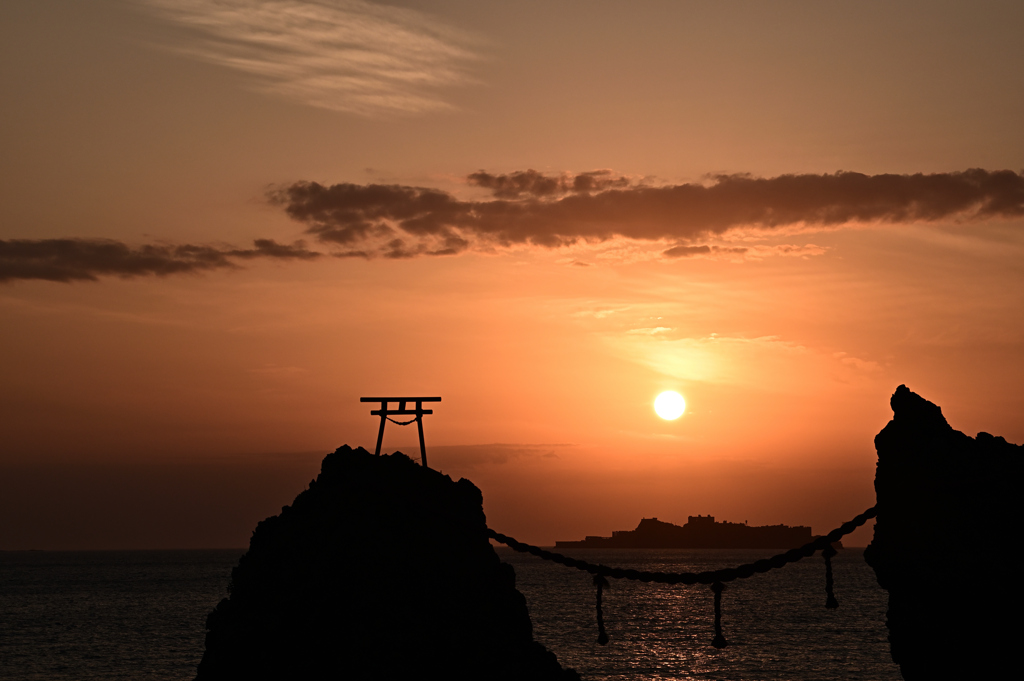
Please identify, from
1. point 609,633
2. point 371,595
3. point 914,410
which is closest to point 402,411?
point 371,595

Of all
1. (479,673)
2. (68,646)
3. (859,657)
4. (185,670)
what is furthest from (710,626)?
(479,673)

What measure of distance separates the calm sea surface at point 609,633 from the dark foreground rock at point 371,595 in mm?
40031

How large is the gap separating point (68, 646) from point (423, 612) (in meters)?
68.0

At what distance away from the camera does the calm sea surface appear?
208 ft

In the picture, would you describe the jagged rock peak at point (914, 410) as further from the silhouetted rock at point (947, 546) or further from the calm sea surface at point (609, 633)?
the calm sea surface at point (609, 633)

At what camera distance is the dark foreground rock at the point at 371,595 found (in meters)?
19.7

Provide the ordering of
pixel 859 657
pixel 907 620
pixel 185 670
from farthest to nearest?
pixel 859 657 < pixel 185 670 < pixel 907 620

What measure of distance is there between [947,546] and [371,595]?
1229 centimetres

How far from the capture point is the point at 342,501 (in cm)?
2186

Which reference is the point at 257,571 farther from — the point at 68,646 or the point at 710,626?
the point at 710,626

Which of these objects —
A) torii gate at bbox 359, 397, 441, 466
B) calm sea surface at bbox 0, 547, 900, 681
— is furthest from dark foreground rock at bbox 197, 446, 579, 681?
calm sea surface at bbox 0, 547, 900, 681

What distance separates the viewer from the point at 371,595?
20.2 metres

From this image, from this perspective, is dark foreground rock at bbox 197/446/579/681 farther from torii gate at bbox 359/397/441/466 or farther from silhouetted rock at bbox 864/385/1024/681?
silhouetted rock at bbox 864/385/1024/681

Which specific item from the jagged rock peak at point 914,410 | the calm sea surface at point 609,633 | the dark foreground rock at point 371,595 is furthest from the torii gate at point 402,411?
the calm sea surface at point 609,633
